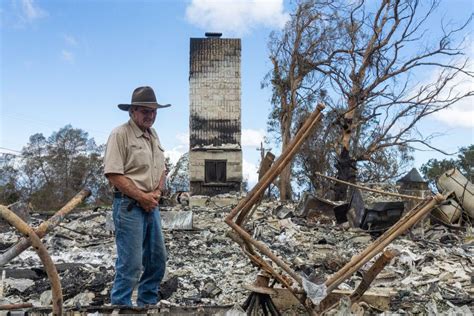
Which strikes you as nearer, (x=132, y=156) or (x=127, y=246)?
(x=127, y=246)

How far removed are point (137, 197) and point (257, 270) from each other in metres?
3.69

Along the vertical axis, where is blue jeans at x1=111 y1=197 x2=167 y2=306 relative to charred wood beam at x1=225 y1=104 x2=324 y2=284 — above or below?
below

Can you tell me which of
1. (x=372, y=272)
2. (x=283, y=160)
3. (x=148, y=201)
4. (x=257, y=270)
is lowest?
(x=257, y=270)

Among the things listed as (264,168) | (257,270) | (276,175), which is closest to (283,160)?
(276,175)

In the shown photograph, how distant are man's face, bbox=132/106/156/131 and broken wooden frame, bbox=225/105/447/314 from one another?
1.32 m

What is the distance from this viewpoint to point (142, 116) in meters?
4.11

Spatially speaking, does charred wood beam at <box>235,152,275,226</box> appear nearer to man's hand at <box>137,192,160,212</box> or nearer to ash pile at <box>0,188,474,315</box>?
ash pile at <box>0,188,474,315</box>

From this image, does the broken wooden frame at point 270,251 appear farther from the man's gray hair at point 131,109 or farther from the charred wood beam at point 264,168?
the man's gray hair at point 131,109

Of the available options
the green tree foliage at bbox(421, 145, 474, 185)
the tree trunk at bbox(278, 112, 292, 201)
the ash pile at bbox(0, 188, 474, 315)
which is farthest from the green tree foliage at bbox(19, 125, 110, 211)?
the green tree foliage at bbox(421, 145, 474, 185)

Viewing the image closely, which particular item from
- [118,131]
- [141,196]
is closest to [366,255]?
[141,196]

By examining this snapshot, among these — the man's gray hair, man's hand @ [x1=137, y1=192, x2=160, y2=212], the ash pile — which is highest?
the man's gray hair

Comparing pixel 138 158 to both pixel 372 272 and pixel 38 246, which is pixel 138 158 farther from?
pixel 372 272

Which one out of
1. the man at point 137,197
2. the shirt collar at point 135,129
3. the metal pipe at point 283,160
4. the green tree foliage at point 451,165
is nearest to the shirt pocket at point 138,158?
the man at point 137,197

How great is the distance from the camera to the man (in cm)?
386
